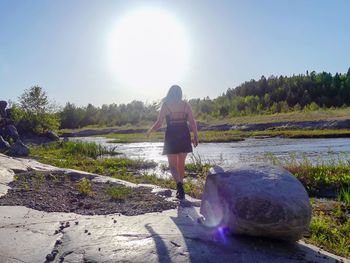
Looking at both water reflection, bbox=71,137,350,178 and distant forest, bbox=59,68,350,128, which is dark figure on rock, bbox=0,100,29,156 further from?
Result: distant forest, bbox=59,68,350,128

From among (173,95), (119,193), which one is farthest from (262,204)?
(119,193)

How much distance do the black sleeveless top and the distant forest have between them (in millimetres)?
50374

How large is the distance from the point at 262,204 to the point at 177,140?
2908mm

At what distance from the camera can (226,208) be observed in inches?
207

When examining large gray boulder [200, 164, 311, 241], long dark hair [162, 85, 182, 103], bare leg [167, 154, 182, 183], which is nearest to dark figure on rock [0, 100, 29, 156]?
bare leg [167, 154, 182, 183]

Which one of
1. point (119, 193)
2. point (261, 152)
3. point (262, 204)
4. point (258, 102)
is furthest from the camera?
point (258, 102)

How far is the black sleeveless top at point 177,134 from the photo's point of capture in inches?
301

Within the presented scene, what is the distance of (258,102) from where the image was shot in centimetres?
6681

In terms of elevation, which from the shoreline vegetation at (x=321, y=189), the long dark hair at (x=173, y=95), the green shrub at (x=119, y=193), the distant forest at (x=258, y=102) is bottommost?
the shoreline vegetation at (x=321, y=189)

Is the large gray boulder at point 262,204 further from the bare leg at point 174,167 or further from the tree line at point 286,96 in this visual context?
the tree line at point 286,96

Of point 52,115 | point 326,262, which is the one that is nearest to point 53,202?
point 326,262

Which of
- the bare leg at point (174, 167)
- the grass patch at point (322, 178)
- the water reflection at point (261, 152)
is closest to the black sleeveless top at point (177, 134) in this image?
the bare leg at point (174, 167)

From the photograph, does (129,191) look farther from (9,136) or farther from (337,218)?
(9,136)

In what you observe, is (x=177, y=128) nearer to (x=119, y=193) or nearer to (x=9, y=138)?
(x=119, y=193)
